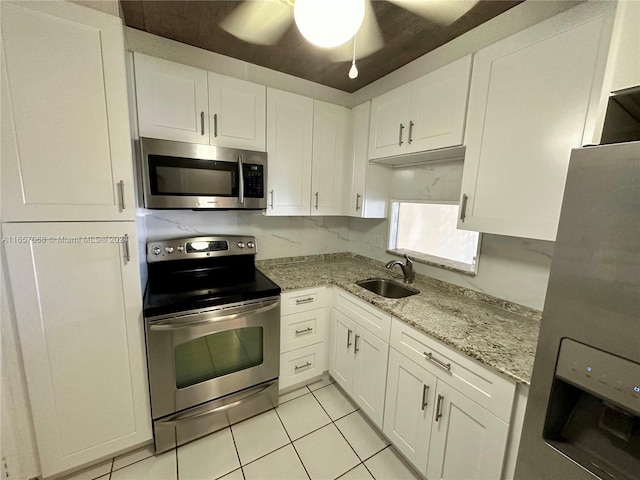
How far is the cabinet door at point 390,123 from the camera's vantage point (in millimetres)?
1757

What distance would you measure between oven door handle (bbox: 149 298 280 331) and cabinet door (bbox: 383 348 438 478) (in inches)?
32.9

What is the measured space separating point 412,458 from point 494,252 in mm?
1267

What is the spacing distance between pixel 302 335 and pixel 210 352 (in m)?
0.66

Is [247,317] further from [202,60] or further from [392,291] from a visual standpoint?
[202,60]

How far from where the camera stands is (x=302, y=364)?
200 centimetres

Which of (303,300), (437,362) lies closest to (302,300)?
(303,300)

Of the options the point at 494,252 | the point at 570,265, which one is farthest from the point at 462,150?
the point at 570,265

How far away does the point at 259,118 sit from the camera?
6.14 feet

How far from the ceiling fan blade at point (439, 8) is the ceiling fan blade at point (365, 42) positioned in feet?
0.51

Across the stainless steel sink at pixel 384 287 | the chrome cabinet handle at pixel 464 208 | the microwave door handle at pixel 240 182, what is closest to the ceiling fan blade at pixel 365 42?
the microwave door handle at pixel 240 182

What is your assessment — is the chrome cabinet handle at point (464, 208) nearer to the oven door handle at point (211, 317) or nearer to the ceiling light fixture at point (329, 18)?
the ceiling light fixture at point (329, 18)

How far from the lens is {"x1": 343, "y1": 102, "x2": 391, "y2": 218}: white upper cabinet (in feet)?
7.04

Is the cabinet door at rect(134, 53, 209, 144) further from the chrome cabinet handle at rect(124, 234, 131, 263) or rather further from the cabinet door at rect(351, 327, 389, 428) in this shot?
the cabinet door at rect(351, 327, 389, 428)

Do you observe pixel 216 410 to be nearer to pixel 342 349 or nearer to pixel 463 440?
pixel 342 349
